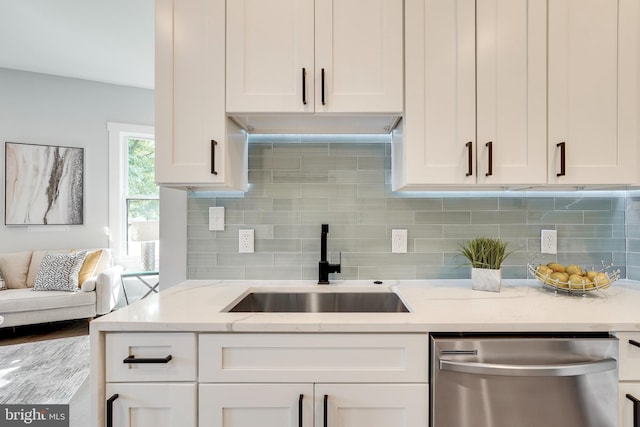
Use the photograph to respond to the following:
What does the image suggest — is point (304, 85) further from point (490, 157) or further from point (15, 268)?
point (15, 268)

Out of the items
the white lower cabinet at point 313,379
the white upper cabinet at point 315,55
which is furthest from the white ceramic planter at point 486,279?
the white upper cabinet at point 315,55

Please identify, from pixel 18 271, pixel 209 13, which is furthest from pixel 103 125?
pixel 209 13

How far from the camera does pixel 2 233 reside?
3729 millimetres

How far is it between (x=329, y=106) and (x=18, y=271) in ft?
13.7

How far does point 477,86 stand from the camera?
1375mm

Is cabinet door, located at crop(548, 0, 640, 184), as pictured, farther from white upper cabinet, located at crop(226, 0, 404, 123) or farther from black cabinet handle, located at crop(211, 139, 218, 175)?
black cabinet handle, located at crop(211, 139, 218, 175)

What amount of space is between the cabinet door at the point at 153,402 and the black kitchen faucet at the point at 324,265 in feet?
2.51

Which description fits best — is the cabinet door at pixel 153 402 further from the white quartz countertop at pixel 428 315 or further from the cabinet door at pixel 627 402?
the cabinet door at pixel 627 402

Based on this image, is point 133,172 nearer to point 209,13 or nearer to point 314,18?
point 209,13

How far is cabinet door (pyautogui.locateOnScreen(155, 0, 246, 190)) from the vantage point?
1375 mm

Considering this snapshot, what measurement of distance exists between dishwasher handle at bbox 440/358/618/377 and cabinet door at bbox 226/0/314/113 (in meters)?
1.11

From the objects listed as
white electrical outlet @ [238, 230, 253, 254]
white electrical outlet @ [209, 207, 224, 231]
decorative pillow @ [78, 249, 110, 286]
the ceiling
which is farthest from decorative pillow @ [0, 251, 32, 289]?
white electrical outlet @ [238, 230, 253, 254]

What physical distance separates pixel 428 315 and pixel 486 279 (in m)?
0.53

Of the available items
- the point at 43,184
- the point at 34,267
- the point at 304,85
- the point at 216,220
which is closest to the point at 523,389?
the point at 304,85
